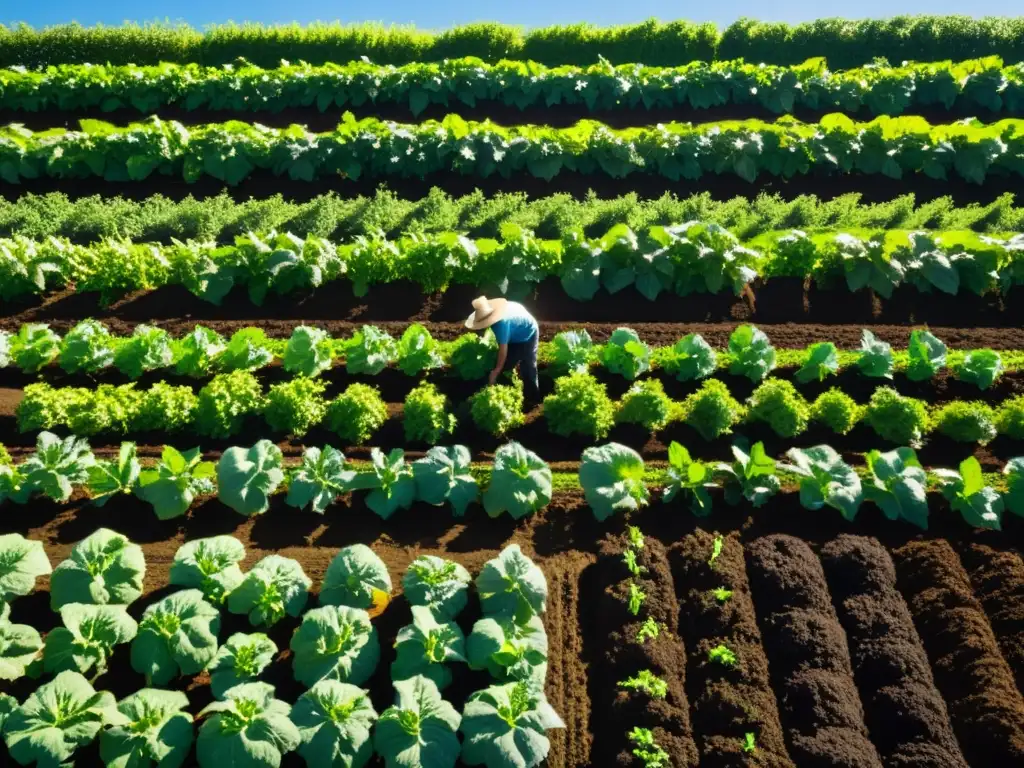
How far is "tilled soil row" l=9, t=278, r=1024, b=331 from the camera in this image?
10320 mm

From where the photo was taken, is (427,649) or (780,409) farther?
(780,409)

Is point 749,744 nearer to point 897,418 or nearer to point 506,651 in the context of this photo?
point 506,651

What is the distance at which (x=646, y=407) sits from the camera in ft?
Answer: 27.5

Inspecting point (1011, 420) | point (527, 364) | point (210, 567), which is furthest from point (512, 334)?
point (1011, 420)

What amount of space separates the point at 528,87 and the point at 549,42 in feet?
11.8

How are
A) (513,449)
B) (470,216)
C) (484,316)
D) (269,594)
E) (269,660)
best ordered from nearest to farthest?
1. (269,660)
2. (269,594)
3. (513,449)
4. (484,316)
5. (470,216)

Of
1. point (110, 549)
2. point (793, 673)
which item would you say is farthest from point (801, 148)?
A: point (110, 549)

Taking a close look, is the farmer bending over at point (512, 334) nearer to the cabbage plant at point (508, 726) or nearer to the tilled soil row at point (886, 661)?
the tilled soil row at point (886, 661)

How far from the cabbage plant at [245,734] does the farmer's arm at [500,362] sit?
415 centimetres

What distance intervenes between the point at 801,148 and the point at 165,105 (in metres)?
13.4

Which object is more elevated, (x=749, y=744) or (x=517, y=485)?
(x=517, y=485)

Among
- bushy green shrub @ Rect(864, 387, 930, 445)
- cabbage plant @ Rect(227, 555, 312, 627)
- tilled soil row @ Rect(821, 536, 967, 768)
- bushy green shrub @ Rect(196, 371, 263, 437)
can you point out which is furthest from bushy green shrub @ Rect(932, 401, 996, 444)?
bushy green shrub @ Rect(196, 371, 263, 437)

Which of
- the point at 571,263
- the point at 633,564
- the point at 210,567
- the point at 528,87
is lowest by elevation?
the point at 633,564

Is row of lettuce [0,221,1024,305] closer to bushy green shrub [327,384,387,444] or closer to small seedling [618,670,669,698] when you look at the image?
bushy green shrub [327,384,387,444]
